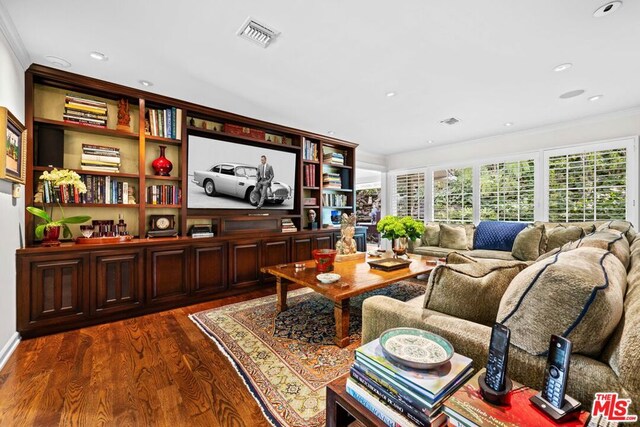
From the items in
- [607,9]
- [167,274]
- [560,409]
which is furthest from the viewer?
[167,274]

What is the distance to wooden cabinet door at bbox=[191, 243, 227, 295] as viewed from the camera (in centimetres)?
318

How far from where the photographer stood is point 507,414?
25.9 inches

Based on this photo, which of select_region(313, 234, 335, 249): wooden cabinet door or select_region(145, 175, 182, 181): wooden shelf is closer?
select_region(145, 175, 182, 181): wooden shelf

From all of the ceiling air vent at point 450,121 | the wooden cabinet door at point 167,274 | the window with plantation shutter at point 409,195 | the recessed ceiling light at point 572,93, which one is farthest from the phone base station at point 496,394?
the window with plantation shutter at point 409,195

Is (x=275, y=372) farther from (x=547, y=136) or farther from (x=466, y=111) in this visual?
(x=547, y=136)

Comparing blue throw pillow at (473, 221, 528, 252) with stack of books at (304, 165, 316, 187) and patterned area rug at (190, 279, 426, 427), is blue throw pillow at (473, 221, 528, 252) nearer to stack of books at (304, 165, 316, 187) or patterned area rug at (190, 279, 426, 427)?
patterned area rug at (190, 279, 426, 427)

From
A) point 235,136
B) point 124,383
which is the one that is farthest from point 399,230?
point 124,383

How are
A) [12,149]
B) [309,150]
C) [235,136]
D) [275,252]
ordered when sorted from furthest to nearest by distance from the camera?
[309,150] < [275,252] < [235,136] < [12,149]

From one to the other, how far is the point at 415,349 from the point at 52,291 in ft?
9.97

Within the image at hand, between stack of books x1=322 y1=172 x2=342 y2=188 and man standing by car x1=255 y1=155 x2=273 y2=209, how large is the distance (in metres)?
1.15

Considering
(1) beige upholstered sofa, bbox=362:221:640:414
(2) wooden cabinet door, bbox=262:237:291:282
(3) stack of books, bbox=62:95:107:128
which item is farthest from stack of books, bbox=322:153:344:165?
(1) beige upholstered sofa, bbox=362:221:640:414

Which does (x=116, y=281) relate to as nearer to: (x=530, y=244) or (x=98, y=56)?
(x=98, y=56)

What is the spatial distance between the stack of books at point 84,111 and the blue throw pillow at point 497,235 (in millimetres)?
5209

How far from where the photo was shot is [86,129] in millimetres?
2779
